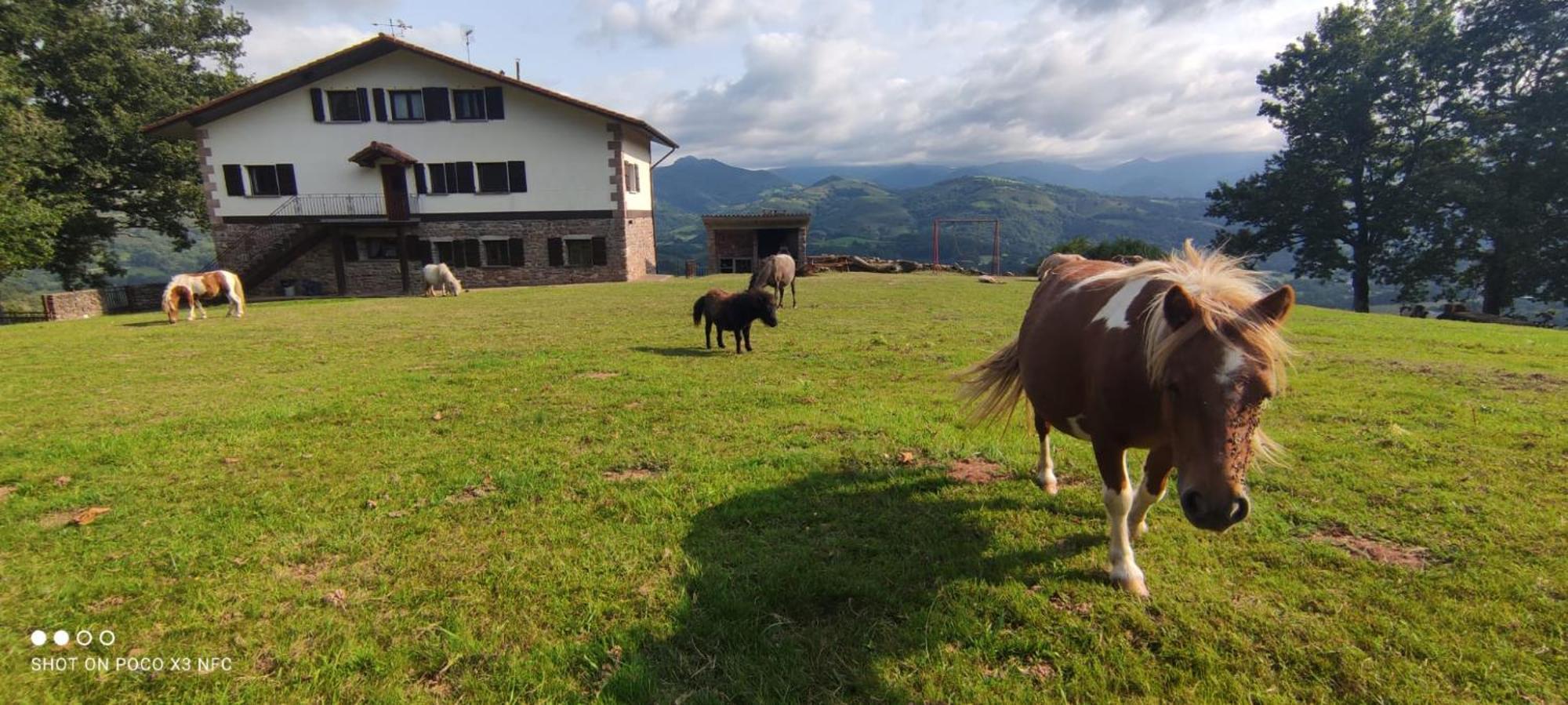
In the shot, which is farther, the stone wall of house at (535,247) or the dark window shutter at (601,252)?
the dark window shutter at (601,252)

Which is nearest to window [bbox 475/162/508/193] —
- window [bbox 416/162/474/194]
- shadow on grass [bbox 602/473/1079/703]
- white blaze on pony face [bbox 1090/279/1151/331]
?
window [bbox 416/162/474/194]

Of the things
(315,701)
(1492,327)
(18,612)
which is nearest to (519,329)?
(18,612)

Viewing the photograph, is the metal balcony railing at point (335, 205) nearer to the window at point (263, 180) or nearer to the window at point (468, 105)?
the window at point (263, 180)

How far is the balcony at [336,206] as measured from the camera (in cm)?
2730

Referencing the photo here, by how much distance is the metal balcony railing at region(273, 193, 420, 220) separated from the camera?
27.3m

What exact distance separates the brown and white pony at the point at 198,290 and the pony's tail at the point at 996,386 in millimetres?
21007

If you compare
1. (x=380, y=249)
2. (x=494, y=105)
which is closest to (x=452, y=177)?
(x=494, y=105)

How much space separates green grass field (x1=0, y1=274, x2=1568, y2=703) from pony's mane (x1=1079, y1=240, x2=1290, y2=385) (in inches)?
54.2

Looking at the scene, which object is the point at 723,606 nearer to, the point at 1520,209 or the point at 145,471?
the point at 145,471

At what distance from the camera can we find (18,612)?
3.17 m

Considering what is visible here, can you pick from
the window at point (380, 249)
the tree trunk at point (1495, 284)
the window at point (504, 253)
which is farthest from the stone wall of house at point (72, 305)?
the tree trunk at point (1495, 284)

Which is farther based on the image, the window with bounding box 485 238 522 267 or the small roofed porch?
the small roofed porch

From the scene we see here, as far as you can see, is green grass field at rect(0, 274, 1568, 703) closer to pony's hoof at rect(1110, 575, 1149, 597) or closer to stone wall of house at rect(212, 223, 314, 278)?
pony's hoof at rect(1110, 575, 1149, 597)

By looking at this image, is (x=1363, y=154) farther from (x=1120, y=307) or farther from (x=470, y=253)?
(x=470, y=253)
